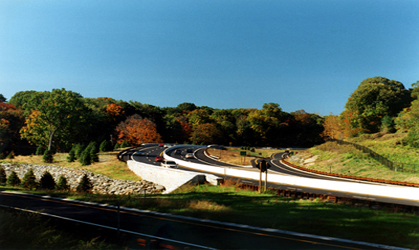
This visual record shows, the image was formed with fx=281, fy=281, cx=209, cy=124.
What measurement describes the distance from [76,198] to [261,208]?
16.5 m

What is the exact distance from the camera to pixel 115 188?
44062 mm

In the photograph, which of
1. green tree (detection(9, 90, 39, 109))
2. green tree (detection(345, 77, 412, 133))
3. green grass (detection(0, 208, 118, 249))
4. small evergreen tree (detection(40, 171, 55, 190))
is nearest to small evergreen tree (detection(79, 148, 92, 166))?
small evergreen tree (detection(40, 171, 55, 190))

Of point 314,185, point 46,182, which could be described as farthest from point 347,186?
point 46,182

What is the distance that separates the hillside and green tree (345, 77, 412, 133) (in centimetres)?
651

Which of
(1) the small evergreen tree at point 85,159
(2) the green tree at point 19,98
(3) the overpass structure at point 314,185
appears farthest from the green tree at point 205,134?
(2) the green tree at point 19,98

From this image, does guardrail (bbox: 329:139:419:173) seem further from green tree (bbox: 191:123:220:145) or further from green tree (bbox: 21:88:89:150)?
green tree (bbox: 21:88:89:150)

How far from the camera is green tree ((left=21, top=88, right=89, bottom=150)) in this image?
73.2 metres

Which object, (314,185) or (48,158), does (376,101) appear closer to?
(314,185)

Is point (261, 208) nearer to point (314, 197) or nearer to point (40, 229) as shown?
point (314, 197)

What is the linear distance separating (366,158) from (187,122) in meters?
79.1

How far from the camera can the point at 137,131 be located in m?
99.6

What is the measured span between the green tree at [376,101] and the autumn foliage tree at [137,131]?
65.5m

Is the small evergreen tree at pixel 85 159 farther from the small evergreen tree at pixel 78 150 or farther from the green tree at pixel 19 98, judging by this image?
the green tree at pixel 19 98

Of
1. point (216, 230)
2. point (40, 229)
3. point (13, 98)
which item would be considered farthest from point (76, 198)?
point (13, 98)
